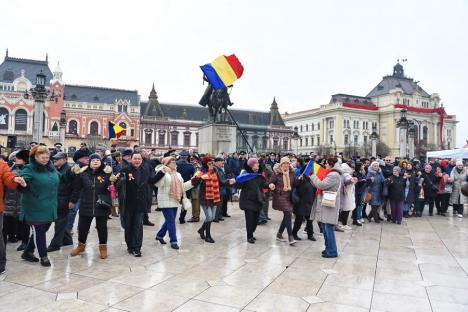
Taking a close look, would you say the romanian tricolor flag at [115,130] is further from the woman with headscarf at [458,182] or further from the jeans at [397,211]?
the woman with headscarf at [458,182]

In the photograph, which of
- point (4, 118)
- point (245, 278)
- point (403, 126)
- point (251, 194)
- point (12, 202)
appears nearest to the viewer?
point (245, 278)

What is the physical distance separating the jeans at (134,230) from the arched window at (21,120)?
62.0 m

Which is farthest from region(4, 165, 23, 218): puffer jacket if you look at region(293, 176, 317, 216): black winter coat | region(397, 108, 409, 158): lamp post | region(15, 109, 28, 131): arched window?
region(15, 109, 28, 131): arched window

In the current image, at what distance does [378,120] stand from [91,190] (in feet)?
300

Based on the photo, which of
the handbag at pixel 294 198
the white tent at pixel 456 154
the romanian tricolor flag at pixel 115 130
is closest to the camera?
the handbag at pixel 294 198

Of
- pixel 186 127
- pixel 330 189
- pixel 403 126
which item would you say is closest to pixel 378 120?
pixel 186 127

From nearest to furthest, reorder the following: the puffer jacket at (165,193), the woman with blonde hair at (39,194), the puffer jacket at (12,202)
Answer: the woman with blonde hair at (39,194)
the puffer jacket at (12,202)
the puffer jacket at (165,193)

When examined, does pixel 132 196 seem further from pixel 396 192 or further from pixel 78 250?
pixel 396 192

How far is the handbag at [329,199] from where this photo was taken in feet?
21.3

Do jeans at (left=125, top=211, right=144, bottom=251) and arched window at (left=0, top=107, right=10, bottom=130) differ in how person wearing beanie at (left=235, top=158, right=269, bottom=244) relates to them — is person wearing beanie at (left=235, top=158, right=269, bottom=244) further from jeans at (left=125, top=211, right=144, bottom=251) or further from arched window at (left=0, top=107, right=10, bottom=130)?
arched window at (left=0, top=107, right=10, bottom=130)

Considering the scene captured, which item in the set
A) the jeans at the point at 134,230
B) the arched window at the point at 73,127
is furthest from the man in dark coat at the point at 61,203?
the arched window at the point at 73,127

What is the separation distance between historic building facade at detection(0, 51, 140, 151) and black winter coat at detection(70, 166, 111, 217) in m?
56.0

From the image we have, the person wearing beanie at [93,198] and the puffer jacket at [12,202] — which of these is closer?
the person wearing beanie at [93,198]

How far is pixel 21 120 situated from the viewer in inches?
2339
